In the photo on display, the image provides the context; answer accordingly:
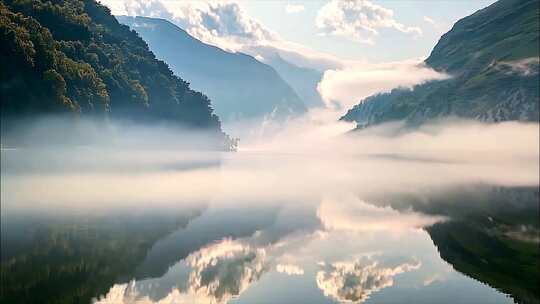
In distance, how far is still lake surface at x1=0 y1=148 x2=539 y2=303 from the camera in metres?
41.6

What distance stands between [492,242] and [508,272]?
1553 centimetres

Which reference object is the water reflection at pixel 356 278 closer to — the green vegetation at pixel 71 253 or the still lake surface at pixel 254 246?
the still lake surface at pixel 254 246

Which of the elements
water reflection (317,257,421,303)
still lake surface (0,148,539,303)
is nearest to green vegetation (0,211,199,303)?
still lake surface (0,148,539,303)

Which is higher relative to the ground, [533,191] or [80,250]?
[80,250]

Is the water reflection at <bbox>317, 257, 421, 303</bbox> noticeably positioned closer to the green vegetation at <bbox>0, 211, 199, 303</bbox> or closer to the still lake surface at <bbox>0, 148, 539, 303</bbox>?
the still lake surface at <bbox>0, 148, 539, 303</bbox>

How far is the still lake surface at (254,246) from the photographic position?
136ft

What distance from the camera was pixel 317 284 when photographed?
4406 cm

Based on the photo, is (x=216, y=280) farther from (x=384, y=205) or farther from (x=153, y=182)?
(x=153, y=182)

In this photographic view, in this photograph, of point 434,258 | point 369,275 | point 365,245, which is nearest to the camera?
point 369,275

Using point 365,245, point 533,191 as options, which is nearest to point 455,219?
point 365,245

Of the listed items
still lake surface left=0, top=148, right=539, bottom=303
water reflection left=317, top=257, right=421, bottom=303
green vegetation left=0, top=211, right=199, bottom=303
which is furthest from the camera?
still lake surface left=0, top=148, right=539, bottom=303

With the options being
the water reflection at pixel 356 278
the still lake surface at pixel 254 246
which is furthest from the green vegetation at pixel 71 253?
the water reflection at pixel 356 278

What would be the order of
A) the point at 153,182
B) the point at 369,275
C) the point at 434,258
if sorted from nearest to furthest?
the point at 369,275
the point at 434,258
the point at 153,182

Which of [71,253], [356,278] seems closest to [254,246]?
[356,278]
